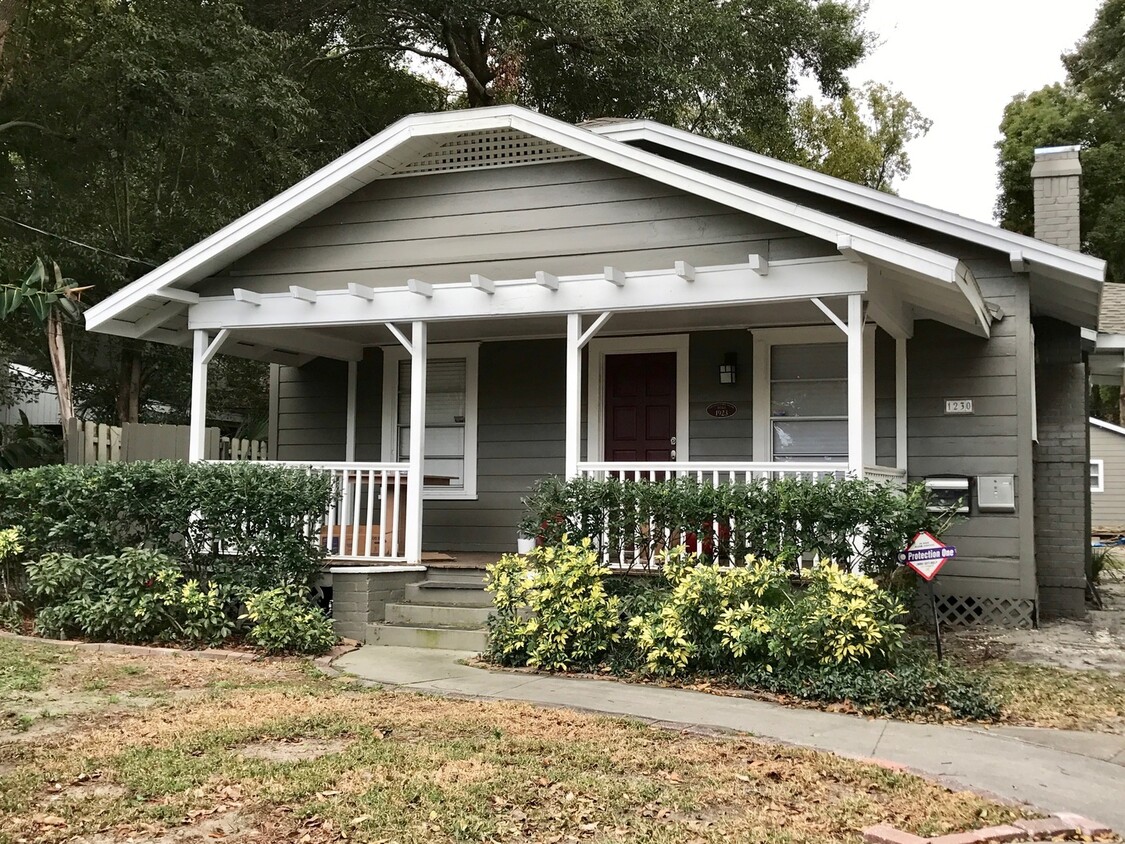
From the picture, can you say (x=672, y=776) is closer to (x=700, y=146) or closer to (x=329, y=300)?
(x=329, y=300)

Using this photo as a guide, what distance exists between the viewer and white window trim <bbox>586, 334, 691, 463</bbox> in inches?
410

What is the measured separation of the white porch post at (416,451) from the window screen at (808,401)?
3.43m

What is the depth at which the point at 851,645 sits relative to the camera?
6.55 meters

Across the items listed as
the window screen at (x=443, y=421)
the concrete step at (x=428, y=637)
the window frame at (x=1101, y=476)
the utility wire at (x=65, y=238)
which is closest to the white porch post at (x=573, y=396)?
the concrete step at (x=428, y=637)

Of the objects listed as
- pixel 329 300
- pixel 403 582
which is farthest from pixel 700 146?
pixel 403 582

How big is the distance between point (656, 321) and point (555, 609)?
3.64m

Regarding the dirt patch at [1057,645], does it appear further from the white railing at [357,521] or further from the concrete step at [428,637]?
the white railing at [357,521]

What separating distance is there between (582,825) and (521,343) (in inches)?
293

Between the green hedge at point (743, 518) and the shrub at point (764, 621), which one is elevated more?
the green hedge at point (743, 518)

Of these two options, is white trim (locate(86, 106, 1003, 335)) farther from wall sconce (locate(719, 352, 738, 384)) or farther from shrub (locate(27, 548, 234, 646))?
shrub (locate(27, 548, 234, 646))

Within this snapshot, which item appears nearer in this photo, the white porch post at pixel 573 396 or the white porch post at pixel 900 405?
the white porch post at pixel 573 396

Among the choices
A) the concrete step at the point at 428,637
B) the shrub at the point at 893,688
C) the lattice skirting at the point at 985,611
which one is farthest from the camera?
the lattice skirting at the point at 985,611

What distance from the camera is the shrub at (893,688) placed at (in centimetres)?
614

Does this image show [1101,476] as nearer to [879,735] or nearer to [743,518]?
[743,518]
